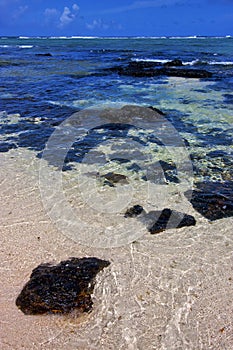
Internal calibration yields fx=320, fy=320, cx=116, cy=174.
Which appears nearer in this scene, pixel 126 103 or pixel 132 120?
pixel 132 120

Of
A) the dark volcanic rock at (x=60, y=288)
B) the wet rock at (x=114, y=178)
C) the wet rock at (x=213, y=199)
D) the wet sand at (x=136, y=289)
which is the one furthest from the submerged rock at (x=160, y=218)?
the dark volcanic rock at (x=60, y=288)

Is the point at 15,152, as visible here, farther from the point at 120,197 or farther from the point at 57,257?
the point at 57,257

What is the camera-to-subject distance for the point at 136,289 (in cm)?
406

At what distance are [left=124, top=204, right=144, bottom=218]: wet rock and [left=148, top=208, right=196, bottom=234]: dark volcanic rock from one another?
32 cm

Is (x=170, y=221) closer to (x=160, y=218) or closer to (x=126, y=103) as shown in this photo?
(x=160, y=218)

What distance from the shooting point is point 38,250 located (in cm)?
472

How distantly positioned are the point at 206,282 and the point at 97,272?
1.43m

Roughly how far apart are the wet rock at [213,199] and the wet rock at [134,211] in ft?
3.32

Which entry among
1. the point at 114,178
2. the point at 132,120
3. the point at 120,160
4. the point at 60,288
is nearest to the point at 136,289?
the point at 60,288

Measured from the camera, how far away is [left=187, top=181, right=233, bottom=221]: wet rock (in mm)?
5670

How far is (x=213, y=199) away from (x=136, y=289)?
2.75 m

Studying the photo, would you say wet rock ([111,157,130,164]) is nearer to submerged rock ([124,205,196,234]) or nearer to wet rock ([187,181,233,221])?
wet rock ([187,181,233,221])

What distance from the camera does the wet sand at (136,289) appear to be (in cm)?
341

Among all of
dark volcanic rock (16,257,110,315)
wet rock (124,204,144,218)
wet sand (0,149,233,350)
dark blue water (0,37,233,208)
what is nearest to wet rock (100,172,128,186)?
wet rock (124,204,144,218)
